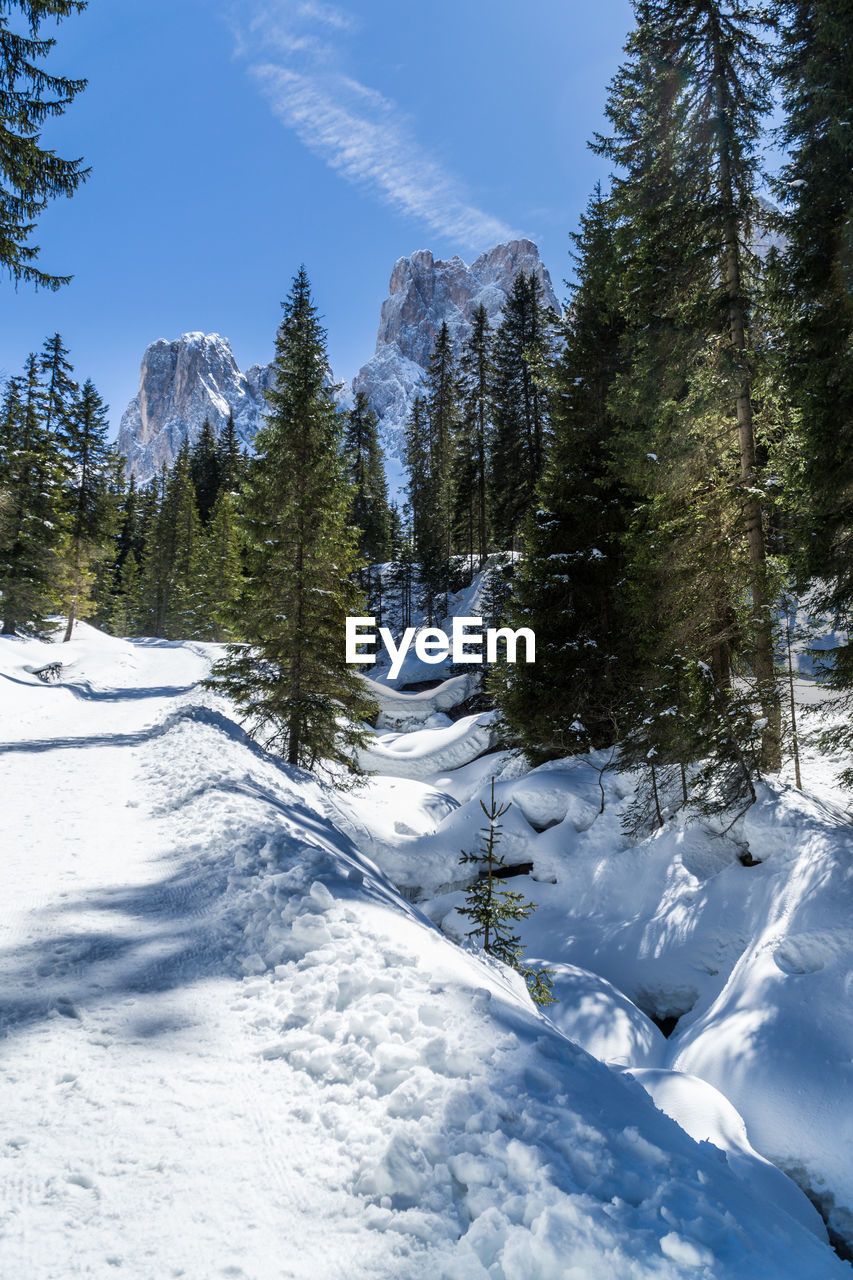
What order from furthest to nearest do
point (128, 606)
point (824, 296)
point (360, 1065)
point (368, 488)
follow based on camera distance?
point (128, 606)
point (368, 488)
point (824, 296)
point (360, 1065)

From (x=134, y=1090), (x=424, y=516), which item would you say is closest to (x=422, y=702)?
(x=424, y=516)

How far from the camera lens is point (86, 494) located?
108 feet

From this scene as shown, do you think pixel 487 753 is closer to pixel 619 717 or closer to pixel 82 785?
pixel 619 717

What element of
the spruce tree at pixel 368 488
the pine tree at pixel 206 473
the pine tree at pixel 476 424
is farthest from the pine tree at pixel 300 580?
the pine tree at pixel 206 473

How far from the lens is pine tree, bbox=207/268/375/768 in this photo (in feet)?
46.4

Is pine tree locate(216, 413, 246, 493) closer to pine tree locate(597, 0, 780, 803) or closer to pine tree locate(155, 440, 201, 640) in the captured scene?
pine tree locate(155, 440, 201, 640)

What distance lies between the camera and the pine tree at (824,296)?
23.9 feet

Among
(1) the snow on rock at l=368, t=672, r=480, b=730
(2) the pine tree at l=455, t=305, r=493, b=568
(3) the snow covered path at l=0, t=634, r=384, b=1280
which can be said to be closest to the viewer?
(3) the snow covered path at l=0, t=634, r=384, b=1280

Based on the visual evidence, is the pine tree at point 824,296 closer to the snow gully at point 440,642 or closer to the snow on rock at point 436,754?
the snow gully at point 440,642

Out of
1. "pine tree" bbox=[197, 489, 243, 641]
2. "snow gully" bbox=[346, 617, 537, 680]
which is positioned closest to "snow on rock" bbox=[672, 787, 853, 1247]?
"snow gully" bbox=[346, 617, 537, 680]

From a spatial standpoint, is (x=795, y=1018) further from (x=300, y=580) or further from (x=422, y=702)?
(x=422, y=702)

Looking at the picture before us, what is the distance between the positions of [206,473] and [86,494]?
3183 centimetres

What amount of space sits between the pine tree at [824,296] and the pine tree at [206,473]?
2166 inches

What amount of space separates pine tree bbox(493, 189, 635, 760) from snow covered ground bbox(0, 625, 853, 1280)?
522 centimetres
